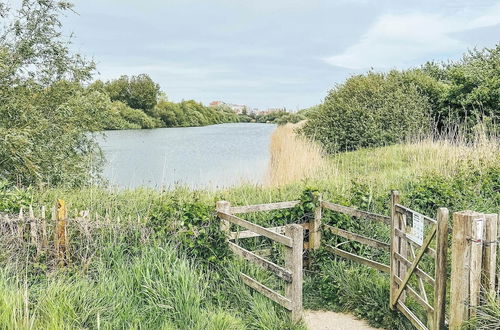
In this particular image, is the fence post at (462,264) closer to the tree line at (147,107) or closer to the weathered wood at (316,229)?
the weathered wood at (316,229)

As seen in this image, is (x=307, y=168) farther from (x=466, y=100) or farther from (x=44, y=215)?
(x=466, y=100)

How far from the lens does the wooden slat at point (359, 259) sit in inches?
199

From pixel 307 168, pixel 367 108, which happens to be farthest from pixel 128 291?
pixel 367 108

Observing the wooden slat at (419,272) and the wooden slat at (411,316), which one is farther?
the wooden slat at (411,316)

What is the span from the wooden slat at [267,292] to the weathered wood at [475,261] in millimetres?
1573

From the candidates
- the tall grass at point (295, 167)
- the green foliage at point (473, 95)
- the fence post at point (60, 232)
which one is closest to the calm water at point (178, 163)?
the tall grass at point (295, 167)

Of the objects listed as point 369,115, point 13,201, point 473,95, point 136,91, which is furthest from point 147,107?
point 13,201

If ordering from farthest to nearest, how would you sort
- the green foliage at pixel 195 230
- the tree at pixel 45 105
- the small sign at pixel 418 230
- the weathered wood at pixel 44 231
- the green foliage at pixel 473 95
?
the green foliage at pixel 473 95 → the tree at pixel 45 105 → the green foliage at pixel 195 230 → the weathered wood at pixel 44 231 → the small sign at pixel 418 230

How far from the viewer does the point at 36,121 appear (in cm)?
962

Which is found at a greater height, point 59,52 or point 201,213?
point 59,52

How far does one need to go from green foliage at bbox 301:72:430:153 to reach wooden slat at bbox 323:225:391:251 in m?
11.4

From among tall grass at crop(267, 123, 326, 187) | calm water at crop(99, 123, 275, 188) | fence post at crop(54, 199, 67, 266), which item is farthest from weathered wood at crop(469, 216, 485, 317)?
tall grass at crop(267, 123, 326, 187)

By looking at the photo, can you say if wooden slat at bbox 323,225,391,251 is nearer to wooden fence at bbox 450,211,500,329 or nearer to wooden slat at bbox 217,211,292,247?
wooden slat at bbox 217,211,292,247

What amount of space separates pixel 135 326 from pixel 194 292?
68 cm
